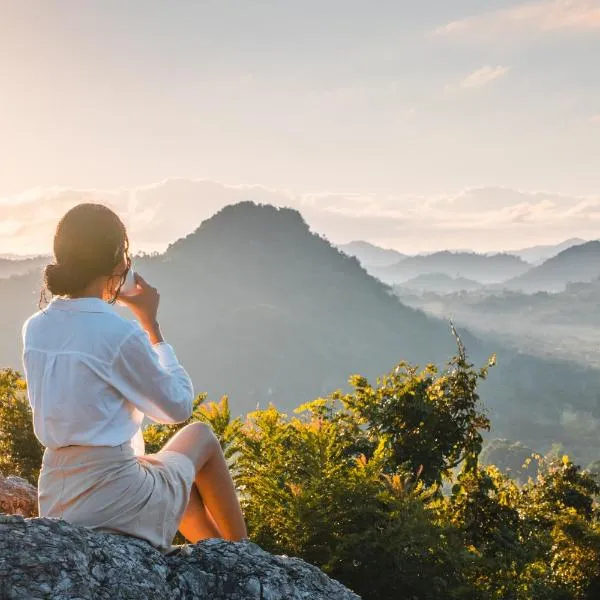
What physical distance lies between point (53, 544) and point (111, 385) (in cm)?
63

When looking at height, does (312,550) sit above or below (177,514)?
below

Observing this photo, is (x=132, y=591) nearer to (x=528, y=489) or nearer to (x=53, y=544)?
(x=53, y=544)

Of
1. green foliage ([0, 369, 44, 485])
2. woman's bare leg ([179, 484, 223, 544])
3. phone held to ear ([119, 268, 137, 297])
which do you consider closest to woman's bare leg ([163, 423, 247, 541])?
woman's bare leg ([179, 484, 223, 544])

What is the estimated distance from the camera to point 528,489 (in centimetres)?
1172

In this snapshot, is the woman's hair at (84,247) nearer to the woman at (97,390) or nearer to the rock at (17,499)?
the woman at (97,390)

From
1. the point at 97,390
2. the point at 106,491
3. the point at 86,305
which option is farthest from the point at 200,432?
the point at 86,305

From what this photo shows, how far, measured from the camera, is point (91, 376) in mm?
Result: 2570

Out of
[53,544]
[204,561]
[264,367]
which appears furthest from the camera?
[264,367]

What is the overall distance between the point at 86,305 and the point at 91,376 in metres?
0.30

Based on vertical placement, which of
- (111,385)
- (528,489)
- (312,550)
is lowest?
(528,489)

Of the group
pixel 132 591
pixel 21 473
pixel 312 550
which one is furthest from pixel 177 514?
pixel 21 473

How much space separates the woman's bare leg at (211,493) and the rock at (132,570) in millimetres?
251

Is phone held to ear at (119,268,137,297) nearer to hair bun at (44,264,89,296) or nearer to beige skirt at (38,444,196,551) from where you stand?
hair bun at (44,264,89,296)

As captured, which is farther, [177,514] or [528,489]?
[528,489]
